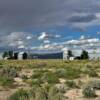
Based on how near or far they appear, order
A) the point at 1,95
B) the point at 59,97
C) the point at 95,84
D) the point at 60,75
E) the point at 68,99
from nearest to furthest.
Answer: the point at 59,97, the point at 68,99, the point at 1,95, the point at 95,84, the point at 60,75

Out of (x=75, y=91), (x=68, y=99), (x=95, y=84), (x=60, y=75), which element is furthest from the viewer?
(x=60, y=75)

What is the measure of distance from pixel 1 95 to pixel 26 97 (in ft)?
17.3

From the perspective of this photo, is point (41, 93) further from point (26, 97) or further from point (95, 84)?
point (95, 84)

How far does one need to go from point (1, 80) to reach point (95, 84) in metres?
8.29

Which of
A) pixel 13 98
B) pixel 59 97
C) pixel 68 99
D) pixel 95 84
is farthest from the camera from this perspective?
pixel 95 84

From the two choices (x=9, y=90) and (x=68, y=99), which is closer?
(x=68, y=99)

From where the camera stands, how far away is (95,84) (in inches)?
1025

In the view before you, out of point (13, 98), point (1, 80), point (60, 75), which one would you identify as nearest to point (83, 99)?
point (13, 98)

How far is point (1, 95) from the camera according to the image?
2252 centimetres

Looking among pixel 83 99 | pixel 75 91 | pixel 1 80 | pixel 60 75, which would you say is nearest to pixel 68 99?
pixel 83 99

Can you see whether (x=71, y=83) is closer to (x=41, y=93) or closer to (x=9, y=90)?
(x=9, y=90)

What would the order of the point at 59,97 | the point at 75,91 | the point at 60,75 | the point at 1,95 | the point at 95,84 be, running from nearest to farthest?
the point at 59,97 < the point at 1,95 < the point at 75,91 < the point at 95,84 < the point at 60,75

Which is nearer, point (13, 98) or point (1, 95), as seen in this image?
point (13, 98)

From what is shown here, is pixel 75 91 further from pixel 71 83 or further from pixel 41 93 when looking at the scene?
pixel 41 93
